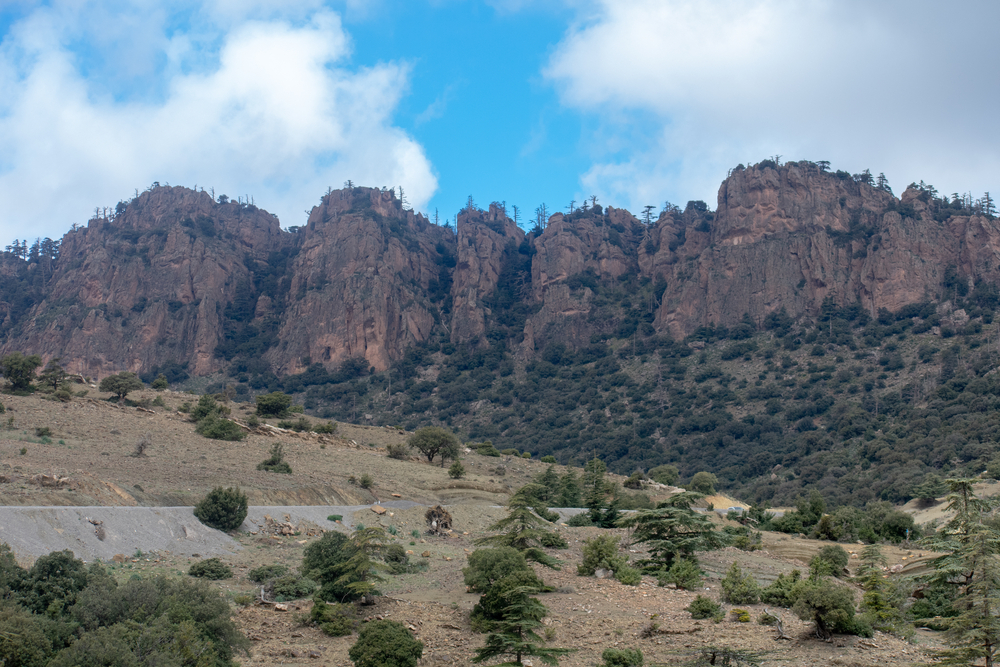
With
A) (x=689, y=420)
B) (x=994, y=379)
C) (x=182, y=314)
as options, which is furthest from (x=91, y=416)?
(x=182, y=314)

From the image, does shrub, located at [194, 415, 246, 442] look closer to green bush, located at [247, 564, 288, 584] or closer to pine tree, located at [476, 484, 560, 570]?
pine tree, located at [476, 484, 560, 570]

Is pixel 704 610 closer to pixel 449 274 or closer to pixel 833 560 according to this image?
pixel 833 560

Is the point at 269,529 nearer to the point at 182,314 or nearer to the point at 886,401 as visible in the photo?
the point at 886,401

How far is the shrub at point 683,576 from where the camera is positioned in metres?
21.0

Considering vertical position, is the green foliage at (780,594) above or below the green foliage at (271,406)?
below

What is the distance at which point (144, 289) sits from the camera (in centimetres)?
13175

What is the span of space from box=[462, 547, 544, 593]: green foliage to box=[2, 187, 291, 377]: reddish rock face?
371 feet

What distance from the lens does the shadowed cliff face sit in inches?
4341

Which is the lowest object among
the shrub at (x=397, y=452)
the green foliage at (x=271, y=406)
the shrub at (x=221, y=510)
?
the shrub at (x=221, y=510)

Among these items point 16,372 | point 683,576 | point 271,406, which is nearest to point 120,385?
point 16,372

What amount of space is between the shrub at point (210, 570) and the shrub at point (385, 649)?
7.03 meters

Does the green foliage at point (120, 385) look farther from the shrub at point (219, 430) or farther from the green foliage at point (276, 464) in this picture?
the green foliage at point (276, 464)

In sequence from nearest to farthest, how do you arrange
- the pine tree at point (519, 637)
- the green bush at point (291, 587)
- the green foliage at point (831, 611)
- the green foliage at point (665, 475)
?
the pine tree at point (519, 637) < the green foliage at point (831, 611) < the green bush at point (291, 587) < the green foliage at point (665, 475)

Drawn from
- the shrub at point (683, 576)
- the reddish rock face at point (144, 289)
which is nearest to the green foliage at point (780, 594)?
the shrub at point (683, 576)
